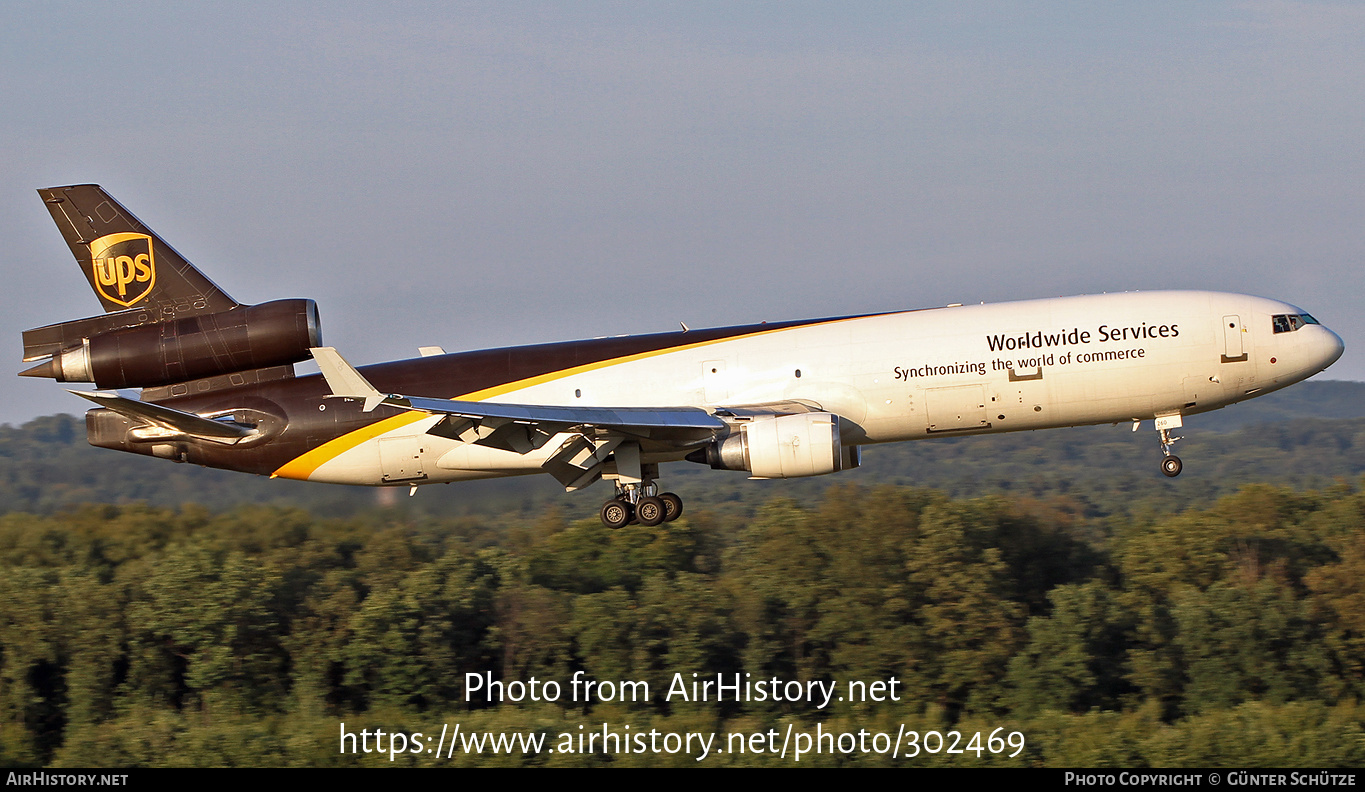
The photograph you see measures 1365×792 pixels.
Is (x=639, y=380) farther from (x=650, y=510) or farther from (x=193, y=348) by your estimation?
(x=193, y=348)

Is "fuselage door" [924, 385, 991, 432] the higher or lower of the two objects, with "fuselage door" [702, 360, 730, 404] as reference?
lower

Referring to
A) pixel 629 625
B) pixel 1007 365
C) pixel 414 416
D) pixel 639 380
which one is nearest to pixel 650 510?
pixel 639 380

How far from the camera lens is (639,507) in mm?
32625

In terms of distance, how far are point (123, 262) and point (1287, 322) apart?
28.7 metres

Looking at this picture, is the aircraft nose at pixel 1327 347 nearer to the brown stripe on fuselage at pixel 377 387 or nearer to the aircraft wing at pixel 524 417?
the brown stripe on fuselage at pixel 377 387

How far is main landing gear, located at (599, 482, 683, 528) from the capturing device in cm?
3244

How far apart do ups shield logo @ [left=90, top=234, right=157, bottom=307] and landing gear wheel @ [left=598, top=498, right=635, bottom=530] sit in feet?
42.3

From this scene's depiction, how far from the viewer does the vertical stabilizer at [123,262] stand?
110 ft

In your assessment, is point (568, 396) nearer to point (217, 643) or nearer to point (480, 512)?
point (480, 512)

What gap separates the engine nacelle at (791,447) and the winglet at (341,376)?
327 inches

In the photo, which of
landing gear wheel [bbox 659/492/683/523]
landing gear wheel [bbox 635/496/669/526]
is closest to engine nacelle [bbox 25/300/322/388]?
landing gear wheel [bbox 635/496/669/526]

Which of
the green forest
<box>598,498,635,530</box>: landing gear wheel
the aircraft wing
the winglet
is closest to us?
the winglet

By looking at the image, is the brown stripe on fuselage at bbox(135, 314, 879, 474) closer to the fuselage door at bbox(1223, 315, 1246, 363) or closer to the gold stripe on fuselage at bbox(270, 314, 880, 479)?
the gold stripe on fuselage at bbox(270, 314, 880, 479)

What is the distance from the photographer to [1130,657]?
6512cm
